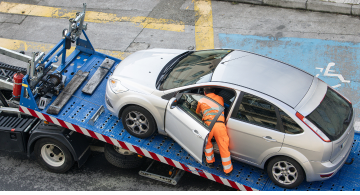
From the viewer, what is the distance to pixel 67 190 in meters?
6.11

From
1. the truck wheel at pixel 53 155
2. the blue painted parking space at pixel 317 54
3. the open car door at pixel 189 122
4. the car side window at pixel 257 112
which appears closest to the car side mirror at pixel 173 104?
the open car door at pixel 189 122

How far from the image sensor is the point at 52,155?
6.38 metres

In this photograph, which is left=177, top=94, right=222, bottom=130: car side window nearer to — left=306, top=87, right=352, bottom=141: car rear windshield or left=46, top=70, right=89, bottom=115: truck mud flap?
left=306, top=87, right=352, bottom=141: car rear windshield

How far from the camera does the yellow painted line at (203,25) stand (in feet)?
31.8

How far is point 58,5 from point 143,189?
7738 millimetres

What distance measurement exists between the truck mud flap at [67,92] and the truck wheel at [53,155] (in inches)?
21.1

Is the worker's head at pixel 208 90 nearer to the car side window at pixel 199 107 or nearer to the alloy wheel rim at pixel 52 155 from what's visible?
the car side window at pixel 199 107

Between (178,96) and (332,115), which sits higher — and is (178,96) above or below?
above

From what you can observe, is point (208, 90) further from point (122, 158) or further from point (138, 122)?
point (122, 158)

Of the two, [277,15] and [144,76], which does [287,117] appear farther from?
[277,15]

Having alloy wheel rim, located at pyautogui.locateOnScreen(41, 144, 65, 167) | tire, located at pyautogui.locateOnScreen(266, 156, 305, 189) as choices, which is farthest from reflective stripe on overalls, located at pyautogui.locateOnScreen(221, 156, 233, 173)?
alloy wheel rim, located at pyautogui.locateOnScreen(41, 144, 65, 167)

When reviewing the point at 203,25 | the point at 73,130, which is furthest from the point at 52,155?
the point at 203,25

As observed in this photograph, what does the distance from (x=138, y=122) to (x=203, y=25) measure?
5.42m

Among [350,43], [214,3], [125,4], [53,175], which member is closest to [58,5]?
[125,4]
